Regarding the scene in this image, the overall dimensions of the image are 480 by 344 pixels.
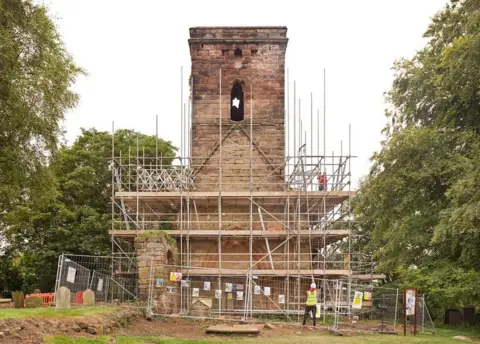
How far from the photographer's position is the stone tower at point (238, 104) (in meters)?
24.7

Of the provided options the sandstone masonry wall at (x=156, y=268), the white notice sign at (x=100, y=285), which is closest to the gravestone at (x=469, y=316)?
the sandstone masonry wall at (x=156, y=268)

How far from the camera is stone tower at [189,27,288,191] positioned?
81.0 ft

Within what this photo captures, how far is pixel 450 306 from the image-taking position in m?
26.6

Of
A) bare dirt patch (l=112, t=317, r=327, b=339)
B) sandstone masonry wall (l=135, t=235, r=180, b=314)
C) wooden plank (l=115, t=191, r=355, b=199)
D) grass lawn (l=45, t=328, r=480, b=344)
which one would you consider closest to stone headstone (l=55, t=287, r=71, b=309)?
bare dirt patch (l=112, t=317, r=327, b=339)

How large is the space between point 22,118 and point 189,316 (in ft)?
24.9

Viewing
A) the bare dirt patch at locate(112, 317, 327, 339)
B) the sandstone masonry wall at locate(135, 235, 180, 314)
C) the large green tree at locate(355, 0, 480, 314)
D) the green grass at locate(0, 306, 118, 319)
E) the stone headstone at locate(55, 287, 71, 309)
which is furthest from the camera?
the large green tree at locate(355, 0, 480, 314)

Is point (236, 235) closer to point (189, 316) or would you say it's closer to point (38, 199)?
point (189, 316)

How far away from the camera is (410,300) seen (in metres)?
17.6

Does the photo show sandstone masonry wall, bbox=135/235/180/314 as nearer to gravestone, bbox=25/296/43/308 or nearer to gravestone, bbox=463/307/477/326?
gravestone, bbox=25/296/43/308

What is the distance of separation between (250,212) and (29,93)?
27.8 feet

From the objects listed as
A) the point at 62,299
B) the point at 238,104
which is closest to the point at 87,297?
the point at 62,299

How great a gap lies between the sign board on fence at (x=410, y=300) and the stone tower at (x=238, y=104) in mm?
7900

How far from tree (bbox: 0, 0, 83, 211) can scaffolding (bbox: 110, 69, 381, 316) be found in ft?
11.8

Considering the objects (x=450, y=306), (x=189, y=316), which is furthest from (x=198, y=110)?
(x=450, y=306)
